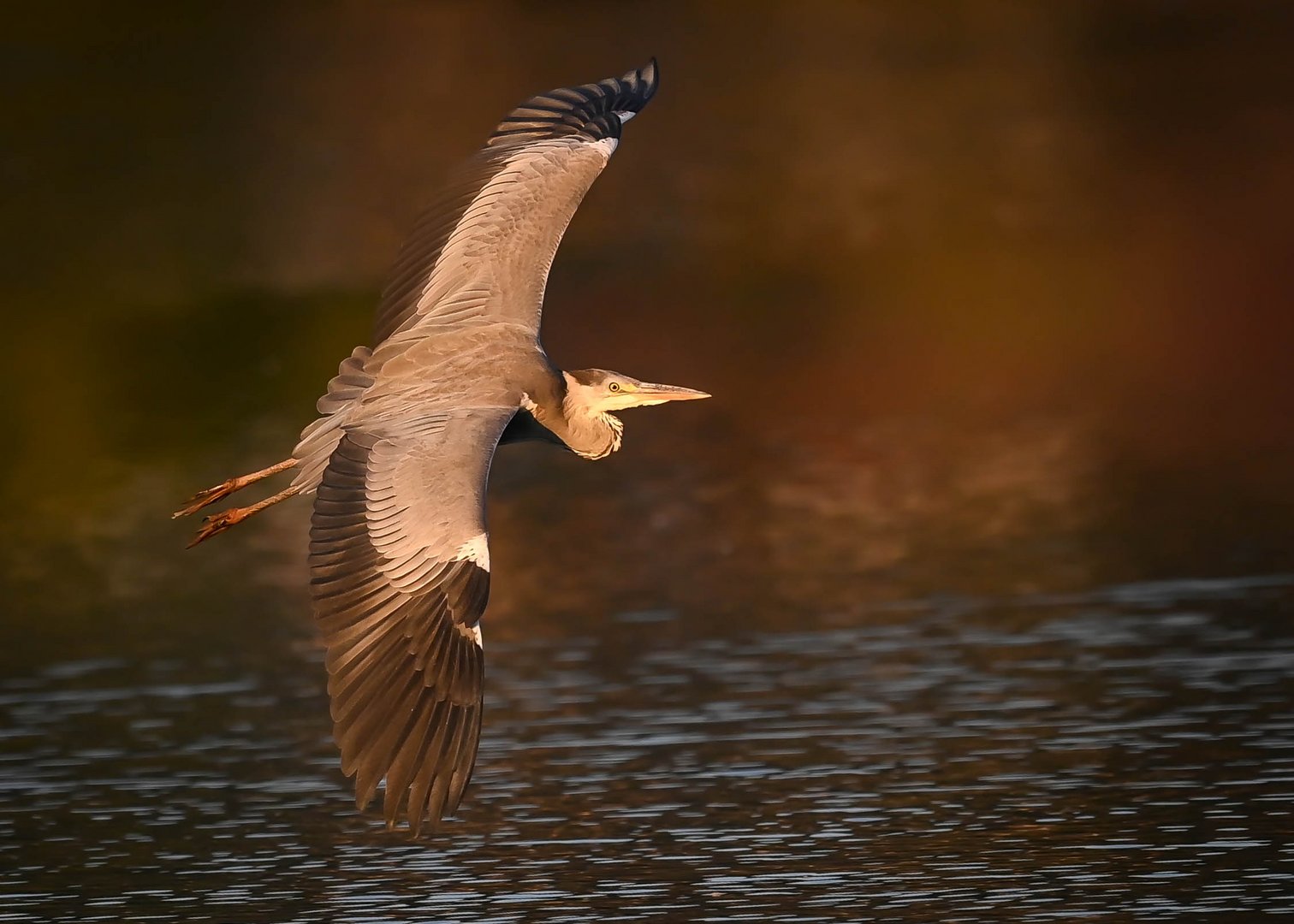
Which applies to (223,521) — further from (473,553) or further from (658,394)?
(473,553)

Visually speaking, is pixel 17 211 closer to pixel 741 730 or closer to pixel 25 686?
pixel 25 686

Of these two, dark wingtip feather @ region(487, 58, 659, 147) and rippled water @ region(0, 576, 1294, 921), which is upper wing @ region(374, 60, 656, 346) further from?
rippled water @ region(0, 576, 1294, 921)

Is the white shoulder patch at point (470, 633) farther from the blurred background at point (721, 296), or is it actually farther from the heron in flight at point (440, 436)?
the blurred background at point (721, 296)

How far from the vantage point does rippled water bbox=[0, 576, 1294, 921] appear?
34.9 feet

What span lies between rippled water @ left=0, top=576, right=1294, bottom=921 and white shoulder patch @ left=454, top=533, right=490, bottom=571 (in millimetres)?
1548

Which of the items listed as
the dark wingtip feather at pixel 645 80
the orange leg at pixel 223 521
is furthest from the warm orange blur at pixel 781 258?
the orange leg at pixel 223 521

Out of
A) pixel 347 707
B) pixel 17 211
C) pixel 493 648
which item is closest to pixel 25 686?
pixel 493 648

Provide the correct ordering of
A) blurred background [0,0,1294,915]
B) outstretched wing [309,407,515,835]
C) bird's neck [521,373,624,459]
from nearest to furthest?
outstretched wing [309,407,515,835] < bird's neck [521,373,624,459] < blurred background [0,0,1294,915]

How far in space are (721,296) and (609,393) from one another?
1565 cm

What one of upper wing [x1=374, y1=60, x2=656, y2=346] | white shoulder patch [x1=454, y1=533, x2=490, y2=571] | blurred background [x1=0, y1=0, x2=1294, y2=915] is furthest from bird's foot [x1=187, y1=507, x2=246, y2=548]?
blurred background [x1=0, y1=0, x2=1294, y2=915]

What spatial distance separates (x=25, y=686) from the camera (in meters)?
15.7

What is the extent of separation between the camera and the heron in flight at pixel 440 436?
9.25 metres

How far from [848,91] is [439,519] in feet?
87.8

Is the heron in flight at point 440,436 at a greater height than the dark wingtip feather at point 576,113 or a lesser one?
lesser
